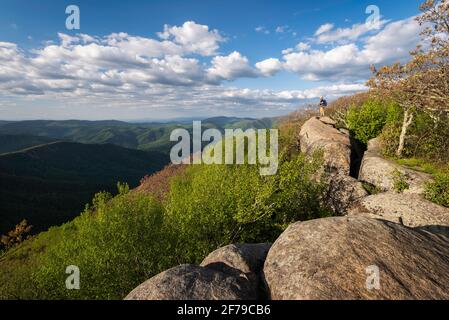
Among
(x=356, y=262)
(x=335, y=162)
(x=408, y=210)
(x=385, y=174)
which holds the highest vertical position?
(x=335, y=162)

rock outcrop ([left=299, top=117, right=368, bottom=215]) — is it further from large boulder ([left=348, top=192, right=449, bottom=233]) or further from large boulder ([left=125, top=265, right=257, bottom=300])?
large boulder ([left=125, top=265, right=257, bottom=300])

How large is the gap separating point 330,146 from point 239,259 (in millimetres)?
23981

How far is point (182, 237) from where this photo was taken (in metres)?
23.0

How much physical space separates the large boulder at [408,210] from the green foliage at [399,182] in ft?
5.67

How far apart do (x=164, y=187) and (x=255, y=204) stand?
121ft

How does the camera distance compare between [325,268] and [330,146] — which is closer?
[325,268]

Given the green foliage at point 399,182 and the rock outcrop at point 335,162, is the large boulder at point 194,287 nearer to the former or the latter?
the rock outcrop at point 335,162

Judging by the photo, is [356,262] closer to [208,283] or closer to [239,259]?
[239,259]

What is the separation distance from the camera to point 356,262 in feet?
29.2

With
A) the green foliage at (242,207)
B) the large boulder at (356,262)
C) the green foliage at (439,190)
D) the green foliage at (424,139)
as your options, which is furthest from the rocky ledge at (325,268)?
the green foliage at (424,139)

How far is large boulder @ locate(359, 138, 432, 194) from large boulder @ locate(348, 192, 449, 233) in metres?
1.95

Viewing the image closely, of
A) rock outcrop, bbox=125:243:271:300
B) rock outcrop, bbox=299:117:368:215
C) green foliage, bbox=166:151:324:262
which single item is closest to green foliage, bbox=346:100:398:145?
rock outcrop, bbox=299:117:368:215

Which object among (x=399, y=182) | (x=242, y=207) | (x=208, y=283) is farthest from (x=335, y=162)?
(x=208, y=283)
